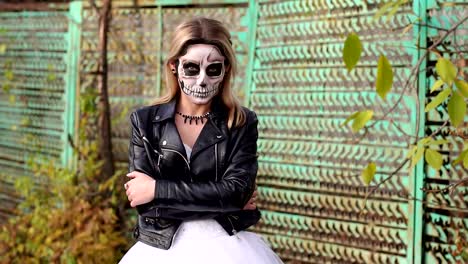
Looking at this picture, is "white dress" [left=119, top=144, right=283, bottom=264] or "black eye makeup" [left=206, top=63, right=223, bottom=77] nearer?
"white dress" [left=119, top=144, right=283, bottom=264]

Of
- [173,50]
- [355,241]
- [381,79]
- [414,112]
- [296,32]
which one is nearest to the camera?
[381,79]

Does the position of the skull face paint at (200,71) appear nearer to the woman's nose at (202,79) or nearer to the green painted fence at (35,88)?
the woman's nose at (202,79)

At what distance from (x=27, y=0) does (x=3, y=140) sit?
4.97ft

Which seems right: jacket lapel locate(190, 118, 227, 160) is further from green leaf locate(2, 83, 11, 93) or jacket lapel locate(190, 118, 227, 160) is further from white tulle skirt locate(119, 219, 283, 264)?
green leaf locate(2, 83, 11, 93)

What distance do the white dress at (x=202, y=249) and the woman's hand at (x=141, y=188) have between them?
0.70 ft

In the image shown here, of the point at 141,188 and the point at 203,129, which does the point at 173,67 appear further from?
the point at 141,188

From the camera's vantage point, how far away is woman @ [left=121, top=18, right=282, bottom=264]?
132 inches

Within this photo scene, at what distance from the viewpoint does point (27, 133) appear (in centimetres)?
805

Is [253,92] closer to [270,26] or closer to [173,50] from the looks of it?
[270,26]

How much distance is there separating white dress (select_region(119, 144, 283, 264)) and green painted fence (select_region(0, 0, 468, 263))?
1.59m

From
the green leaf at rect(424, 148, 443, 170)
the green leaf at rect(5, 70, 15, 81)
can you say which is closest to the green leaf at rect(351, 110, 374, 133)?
the green leaf at rect(424, 148, 443, 170)

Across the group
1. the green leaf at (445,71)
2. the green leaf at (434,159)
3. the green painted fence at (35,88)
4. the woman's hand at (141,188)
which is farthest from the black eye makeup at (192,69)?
the green painted fence at (35,88)

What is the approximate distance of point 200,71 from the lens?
3471 mm

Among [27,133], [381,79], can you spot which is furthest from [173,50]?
[27,133]
